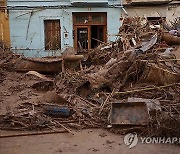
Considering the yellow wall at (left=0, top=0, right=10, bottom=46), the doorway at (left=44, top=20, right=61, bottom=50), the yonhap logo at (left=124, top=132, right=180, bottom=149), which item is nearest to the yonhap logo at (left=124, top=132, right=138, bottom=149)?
the yonhap logo at (left=124, top=132, right=180, bottom=149)

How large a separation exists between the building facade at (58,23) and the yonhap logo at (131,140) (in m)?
15.2

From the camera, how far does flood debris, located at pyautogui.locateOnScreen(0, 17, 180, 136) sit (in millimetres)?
7352

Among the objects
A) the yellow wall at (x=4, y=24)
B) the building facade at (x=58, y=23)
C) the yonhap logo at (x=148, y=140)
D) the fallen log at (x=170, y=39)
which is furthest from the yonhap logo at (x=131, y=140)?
the yellow wall at (x=4, y=24)

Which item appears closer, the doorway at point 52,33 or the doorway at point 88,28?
the doorway at point 52,33

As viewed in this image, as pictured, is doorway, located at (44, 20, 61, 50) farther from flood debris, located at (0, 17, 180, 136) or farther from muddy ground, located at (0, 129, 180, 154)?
muddy ground, located at (0, 129, 180, 154)

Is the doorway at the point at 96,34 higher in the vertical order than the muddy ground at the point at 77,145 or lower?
higher

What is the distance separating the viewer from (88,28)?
2253 cm

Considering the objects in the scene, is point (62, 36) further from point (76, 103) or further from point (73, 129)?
point (73, 129)

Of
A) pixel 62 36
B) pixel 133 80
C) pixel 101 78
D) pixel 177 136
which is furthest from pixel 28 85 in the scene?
pixel 62 36

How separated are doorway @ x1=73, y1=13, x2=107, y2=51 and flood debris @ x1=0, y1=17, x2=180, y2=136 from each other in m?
10.4

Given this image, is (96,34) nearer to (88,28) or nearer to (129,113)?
(88,28)

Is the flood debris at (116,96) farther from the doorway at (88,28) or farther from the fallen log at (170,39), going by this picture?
the doorway at (88,28)

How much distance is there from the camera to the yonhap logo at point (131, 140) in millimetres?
6641

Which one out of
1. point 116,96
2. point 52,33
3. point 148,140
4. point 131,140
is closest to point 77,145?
point 131,140
